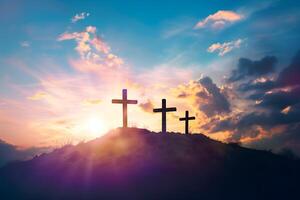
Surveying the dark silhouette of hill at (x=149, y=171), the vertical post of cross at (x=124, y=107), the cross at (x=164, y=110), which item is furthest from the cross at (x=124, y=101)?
the cross at (x=164, y=110)

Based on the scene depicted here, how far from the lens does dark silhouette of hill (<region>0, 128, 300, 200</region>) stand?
2502 cm

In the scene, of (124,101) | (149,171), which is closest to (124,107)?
(124,101)

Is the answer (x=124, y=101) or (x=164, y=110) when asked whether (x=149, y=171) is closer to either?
(x=124, y=101)

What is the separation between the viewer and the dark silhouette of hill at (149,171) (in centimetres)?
2502

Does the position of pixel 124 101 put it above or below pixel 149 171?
above

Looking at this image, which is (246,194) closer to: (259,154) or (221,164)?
(221,164)

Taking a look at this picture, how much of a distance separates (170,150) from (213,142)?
213 inches

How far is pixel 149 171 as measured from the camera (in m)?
26.7

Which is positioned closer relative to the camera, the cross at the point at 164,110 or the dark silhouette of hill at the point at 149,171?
the dark silhouette of hill at the point at 149,171

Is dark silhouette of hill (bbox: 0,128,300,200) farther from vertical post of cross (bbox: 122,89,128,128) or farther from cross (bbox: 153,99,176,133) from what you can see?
cross (bbox: 153,99,176,133)

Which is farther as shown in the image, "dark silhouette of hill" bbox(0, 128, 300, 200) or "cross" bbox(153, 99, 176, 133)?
"cross" bbox(153, 99, 176, 133)

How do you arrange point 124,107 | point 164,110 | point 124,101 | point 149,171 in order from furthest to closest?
point 164,110 → point 124,101 → point 124,107 → point 149,171

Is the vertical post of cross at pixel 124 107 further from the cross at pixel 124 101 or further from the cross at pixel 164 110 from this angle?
the cross at pixel 164 110

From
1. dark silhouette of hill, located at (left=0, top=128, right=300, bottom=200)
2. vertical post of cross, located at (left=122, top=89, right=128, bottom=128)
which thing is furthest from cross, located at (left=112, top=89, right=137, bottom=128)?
dark silhouette of hill, located at (left=0, top=128, right=300, bottom=200)
